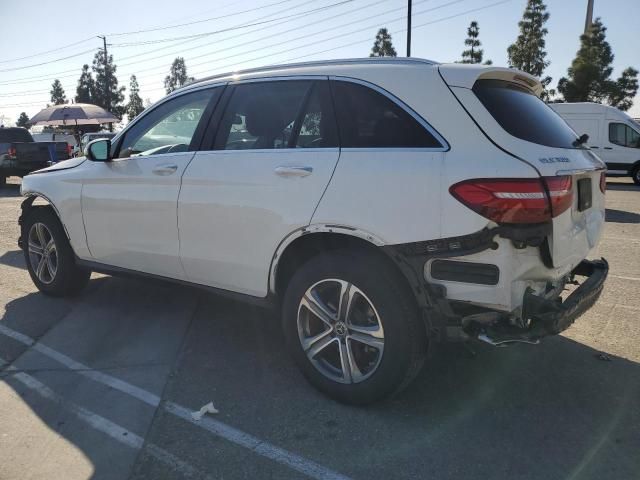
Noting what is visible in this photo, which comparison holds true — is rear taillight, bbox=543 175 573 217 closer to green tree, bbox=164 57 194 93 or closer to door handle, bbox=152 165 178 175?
door handle, bbox=152 165 178 175

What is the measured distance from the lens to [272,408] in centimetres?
326

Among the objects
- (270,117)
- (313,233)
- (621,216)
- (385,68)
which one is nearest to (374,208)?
(313,233)

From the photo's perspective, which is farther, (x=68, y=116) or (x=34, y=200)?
(x=68, y=116)

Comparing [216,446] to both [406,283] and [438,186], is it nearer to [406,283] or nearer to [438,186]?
[406,283]

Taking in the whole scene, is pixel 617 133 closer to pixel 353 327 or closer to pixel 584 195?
pixel 584 195

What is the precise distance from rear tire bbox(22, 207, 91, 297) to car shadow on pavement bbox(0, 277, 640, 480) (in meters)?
1.27

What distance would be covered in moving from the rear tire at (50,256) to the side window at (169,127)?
123cm

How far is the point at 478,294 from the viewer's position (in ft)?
8.93

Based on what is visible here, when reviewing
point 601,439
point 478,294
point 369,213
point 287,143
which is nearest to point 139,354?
point 287,143

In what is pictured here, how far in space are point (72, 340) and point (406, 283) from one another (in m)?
2.80

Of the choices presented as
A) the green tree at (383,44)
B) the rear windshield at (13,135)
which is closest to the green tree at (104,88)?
the green tree at (383,44)

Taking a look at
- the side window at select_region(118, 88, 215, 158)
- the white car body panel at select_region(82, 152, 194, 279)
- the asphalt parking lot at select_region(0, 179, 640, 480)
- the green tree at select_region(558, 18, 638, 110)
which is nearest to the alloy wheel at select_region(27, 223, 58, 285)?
the asphalt parking lot at select_region(0, 179, 640, 480)

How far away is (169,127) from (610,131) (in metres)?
17.5

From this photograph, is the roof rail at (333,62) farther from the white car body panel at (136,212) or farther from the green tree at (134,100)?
the green tree at (134,100)
